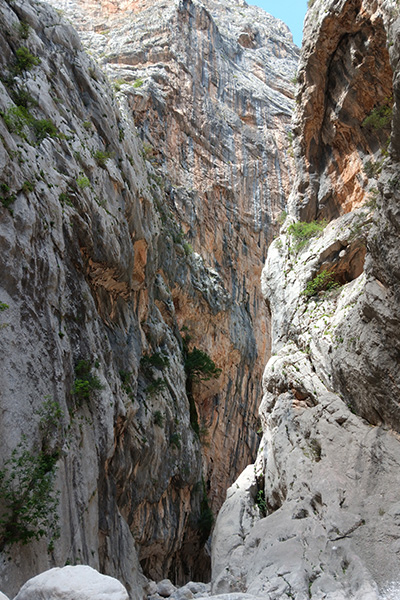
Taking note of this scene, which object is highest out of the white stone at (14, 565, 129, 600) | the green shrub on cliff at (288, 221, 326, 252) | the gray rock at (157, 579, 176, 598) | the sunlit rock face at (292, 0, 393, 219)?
the sunlit rock face at (292, 0, 393, 219)

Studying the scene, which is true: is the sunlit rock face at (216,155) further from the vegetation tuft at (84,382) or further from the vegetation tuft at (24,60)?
the vegetation tuft at (84,382)

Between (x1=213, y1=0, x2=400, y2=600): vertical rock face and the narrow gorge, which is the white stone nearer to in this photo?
the narrow gorge

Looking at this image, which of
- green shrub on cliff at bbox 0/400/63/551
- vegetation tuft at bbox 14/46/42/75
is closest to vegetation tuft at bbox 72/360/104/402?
green shrub on cliff at bbox 0/400/63/551

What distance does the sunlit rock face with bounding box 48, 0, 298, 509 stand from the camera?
96.5 feet

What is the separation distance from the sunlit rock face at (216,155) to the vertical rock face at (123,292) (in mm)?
164

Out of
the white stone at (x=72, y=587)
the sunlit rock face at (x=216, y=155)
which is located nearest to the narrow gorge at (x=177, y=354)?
the white stone at (x=72, y=587)

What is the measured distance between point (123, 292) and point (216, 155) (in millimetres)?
22455

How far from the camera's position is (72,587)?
372 centimetres

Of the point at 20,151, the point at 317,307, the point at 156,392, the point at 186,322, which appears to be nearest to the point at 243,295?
the point at 186,322

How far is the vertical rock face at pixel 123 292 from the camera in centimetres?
916

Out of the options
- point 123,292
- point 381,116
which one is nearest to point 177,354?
point 123,292

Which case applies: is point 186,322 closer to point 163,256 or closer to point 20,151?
point 163,256

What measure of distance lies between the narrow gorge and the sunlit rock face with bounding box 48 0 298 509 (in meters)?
0.66

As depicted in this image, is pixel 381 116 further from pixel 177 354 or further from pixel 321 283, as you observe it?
pixel 177 354
